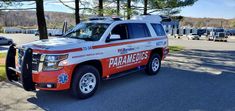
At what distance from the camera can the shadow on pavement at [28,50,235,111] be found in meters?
6.29

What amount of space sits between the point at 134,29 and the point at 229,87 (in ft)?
10.7

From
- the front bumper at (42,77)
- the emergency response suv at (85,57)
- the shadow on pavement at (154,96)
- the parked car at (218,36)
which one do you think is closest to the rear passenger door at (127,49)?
the emergency response suv at (85,57)

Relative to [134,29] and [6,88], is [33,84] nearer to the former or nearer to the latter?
[6,88]

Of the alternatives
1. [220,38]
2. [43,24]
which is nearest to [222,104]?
[43,24]

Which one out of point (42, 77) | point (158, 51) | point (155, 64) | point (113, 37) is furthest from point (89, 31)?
point (158, 51)

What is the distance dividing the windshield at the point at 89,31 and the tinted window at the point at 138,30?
1.02 meters

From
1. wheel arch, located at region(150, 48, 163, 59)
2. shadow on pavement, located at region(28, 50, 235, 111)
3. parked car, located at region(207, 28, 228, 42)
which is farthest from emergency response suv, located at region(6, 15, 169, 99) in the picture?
parked car, located at region(207, 28, 228, 42)

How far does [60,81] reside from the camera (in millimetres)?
6219

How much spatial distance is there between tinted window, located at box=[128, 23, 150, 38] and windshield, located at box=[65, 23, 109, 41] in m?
1.02

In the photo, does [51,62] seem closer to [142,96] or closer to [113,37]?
[113,37]

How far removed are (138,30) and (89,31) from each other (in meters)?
1.78

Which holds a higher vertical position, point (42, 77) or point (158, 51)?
point (158, 51)

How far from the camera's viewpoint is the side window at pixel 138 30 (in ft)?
28.3

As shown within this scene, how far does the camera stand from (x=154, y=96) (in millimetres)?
7129
